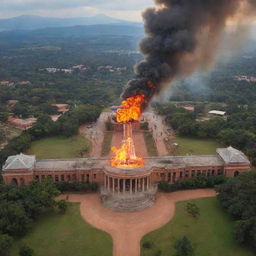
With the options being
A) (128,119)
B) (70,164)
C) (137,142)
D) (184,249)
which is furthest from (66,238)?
(137,142)

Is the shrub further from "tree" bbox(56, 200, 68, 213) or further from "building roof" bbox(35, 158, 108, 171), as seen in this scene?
"building roof" bbox(35, 158, 108, 171)

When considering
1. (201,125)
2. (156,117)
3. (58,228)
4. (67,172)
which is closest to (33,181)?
(67,172)

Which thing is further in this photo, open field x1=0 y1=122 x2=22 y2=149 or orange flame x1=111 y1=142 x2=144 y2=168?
open field x1=0 y1=122 x2=22 y2=149

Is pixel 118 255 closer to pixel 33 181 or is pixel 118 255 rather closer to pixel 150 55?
pixel 33 181

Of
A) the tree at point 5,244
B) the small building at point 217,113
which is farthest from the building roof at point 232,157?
the small building at point 217,113

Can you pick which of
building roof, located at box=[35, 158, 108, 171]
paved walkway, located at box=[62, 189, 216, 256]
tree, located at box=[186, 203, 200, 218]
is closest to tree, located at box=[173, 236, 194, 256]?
paved walkway, located at box=[62, 189, 216, 256]

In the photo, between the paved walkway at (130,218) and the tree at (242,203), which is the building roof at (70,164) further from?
the tree at (242,203)
